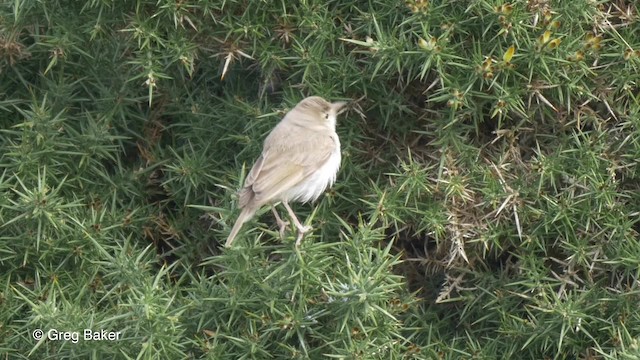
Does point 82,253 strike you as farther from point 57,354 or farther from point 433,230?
point 433,230

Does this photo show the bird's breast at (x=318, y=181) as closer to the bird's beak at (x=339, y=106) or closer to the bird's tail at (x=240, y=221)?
the bird's beak at (x=339, y=106)

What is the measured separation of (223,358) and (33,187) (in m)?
1.32

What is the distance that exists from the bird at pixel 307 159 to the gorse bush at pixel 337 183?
0.12m

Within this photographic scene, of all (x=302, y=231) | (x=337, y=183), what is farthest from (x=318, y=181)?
(x=302, y=231)

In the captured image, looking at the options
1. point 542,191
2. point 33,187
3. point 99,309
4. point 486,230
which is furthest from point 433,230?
point 33,187

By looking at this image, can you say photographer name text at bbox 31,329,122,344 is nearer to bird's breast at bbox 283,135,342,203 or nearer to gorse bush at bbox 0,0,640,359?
gorse bush at bbox 0,0,640,359

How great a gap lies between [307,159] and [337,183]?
20cm

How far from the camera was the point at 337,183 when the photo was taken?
5.11 metres

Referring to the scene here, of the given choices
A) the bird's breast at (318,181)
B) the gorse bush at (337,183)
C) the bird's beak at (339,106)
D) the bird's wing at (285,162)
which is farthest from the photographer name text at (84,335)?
the bird's beak at (339,106)

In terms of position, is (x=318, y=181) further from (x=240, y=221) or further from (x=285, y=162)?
(x=240, y=221)

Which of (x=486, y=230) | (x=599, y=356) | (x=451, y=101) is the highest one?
(x=451, y=101)

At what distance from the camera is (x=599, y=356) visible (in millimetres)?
4500

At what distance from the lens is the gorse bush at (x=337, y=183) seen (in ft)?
14.8

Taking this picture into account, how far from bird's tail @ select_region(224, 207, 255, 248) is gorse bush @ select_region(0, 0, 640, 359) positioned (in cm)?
7
